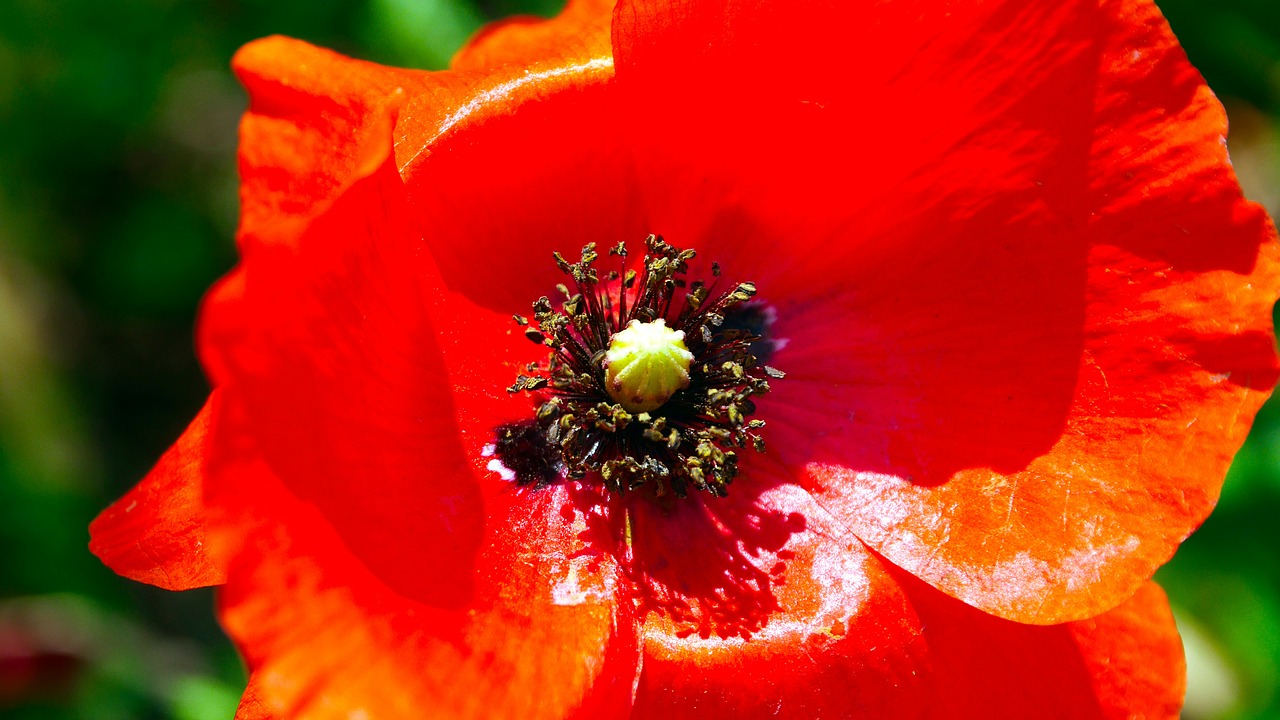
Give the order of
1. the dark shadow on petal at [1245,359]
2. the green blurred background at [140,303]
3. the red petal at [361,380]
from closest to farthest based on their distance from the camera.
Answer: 1. the red petal at [361,380]
2. the dark shadow on petal at [1245,359]
3. the green blurred background at [140,303]

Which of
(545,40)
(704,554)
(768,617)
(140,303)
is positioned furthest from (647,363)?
(140,303)

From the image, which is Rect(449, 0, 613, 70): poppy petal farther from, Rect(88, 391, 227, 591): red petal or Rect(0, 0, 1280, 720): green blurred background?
Rect(88, 391, 227, 591): red petal

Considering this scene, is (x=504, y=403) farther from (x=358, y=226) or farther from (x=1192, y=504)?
(x=1192, y=504)

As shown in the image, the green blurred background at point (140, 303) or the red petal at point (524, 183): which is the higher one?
the red petal at point (524, 183)

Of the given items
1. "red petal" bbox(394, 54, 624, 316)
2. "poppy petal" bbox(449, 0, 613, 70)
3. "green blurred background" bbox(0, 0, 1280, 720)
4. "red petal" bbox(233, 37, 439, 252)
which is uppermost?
"red petal" bbox(233, 37, 439, 252)

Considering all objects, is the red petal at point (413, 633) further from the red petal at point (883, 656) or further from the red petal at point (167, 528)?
the red petal at point (167, 528)

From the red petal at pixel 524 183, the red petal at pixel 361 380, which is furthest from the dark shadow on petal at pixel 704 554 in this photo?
the red petal at pixel 524 183

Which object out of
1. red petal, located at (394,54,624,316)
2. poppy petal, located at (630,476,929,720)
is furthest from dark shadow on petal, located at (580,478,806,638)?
red petal, located at (394,54,624,316)
